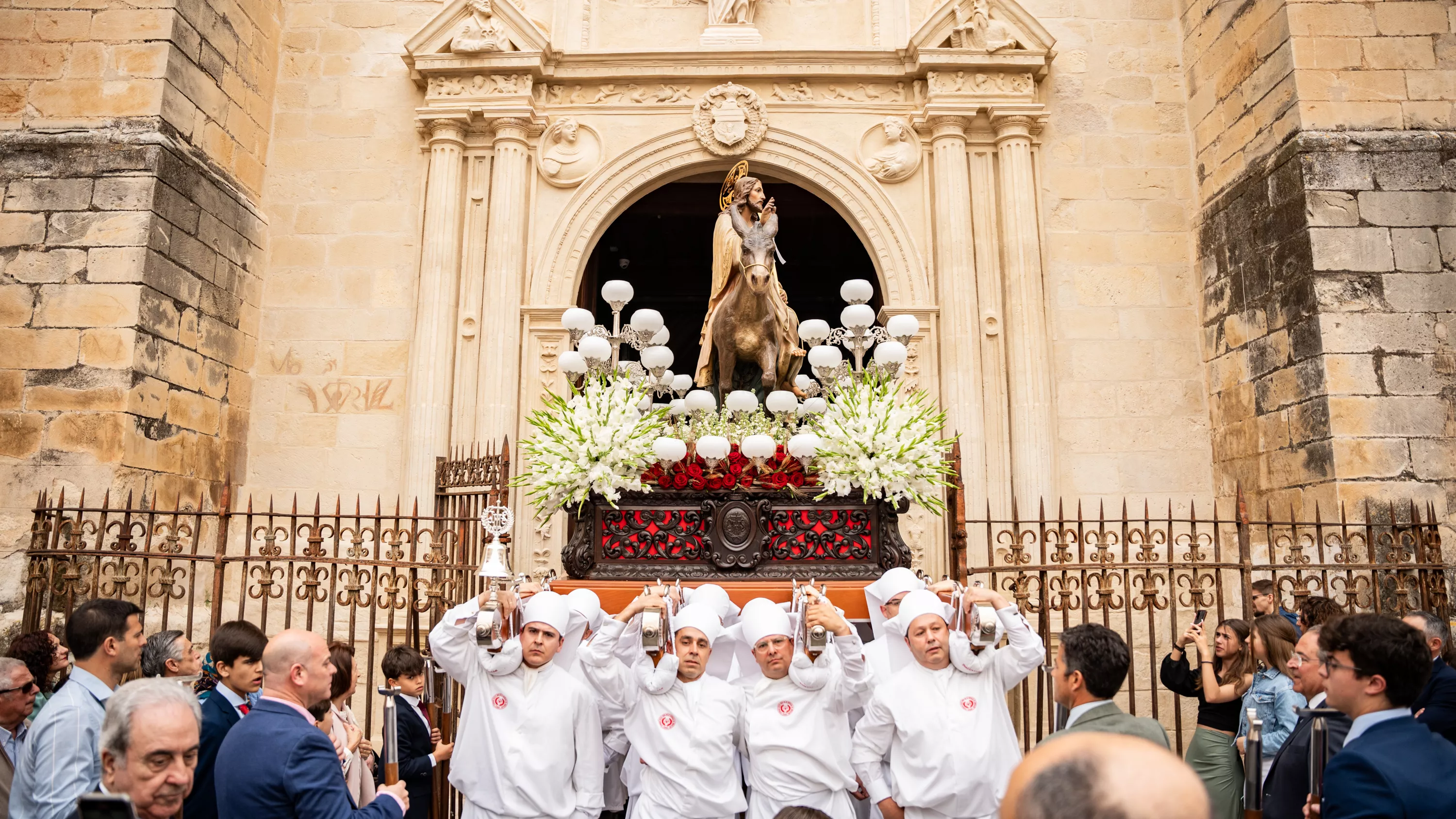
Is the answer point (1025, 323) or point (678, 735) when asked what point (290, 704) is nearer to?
point (678, 735)

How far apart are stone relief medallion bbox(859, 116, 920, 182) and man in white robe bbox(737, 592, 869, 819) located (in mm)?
7472

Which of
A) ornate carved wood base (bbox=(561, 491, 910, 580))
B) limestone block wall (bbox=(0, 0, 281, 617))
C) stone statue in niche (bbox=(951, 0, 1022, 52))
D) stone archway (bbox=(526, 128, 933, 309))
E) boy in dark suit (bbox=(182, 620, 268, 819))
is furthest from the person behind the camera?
stone statue in niche (bbox=(951, 0, 1022, 52))

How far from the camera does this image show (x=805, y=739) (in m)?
4.65

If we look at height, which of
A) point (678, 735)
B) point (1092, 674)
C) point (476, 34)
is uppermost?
point (476, 34)

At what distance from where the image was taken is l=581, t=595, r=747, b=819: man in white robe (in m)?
4.63

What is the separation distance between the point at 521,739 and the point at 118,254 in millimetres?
7030

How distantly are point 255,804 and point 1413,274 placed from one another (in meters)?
9.79

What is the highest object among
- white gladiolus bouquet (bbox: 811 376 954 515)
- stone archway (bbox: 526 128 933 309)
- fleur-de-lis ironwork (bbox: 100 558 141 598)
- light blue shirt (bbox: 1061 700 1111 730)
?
stone archway (bbox: 526 128 933 309)

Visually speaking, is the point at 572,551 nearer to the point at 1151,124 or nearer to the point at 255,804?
the point at 255,804

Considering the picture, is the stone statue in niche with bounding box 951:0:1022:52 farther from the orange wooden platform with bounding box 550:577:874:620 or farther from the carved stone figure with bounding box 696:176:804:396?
the orange wooden platform with bounding box 550:577:874:620

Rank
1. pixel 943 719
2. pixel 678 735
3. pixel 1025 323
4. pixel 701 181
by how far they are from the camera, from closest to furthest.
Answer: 1. pixel 943 719
2. pixel 678 735
3. pixel 1025 323
4. pixel 701 181

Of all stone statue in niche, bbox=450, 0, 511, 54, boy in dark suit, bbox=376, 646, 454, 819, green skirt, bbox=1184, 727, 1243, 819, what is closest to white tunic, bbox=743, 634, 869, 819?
boy in dark suit, bbox=376, 646, 454, 819

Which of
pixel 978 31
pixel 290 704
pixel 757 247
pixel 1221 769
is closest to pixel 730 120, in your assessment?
pixel 978 31

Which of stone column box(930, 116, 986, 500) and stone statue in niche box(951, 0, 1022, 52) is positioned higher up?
stone statue in niche box(951, 0, 1022, 52)
